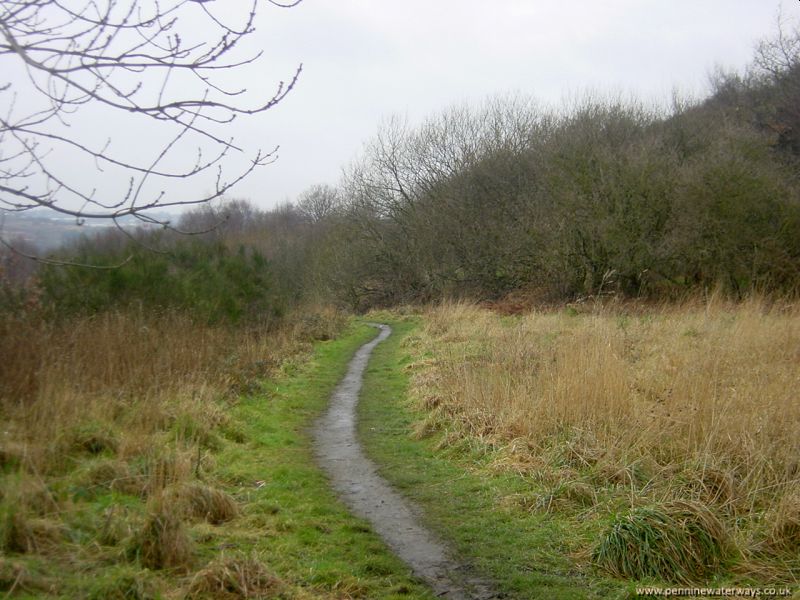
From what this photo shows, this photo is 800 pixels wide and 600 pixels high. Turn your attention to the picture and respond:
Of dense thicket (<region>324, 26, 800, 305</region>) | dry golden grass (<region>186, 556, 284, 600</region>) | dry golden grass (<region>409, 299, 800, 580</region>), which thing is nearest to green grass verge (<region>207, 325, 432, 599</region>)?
dry golden grass (<region>186, 556, 284, 600</region>)

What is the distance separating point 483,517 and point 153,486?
110 inches

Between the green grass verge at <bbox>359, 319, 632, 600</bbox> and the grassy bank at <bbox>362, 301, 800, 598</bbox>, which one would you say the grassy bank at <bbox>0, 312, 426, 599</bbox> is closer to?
the green grass verge at <bbox>359, 319, 632, 600</bbox>

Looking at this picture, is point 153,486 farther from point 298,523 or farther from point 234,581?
point 234,581

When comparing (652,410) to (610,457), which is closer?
(610,457)

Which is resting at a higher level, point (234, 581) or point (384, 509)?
point (234, 581)

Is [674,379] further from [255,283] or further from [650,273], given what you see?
[650,273]

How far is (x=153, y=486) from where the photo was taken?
5.70 meters

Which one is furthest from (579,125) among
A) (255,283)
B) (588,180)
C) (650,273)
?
(255,283)

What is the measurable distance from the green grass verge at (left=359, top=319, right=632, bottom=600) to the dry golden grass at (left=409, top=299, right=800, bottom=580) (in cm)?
37

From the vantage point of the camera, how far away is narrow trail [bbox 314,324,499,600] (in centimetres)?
498

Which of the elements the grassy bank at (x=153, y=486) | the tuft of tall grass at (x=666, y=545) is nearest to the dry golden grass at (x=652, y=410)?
the tuft of tall grass at (x=666, y=545)

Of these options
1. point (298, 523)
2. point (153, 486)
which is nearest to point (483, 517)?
point (298, 523)

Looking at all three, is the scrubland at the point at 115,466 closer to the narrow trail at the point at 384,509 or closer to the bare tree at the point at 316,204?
the narrow trail at the point at 384,509

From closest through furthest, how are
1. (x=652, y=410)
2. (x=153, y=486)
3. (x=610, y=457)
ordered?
(x=153, y=486) → (x=610, y=457) → (x=652, y=410)
